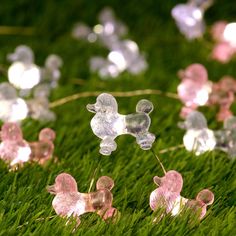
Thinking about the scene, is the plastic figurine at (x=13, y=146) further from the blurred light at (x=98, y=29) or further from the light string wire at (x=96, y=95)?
the blurred light at (x=98, y=29)

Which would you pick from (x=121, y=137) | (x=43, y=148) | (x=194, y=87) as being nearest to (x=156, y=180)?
(x=43, y=148)

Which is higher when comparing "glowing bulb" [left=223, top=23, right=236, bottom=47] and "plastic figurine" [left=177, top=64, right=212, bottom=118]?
"glowing bulb" [left=223, top=23, right=236, bottom=47]

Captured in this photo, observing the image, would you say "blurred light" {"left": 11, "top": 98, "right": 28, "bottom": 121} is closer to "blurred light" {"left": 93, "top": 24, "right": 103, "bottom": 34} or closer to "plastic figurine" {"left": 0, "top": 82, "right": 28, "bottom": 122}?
"plastic figurine" {"left": 0, "top": 82, "right": 28, "bottom": 122}

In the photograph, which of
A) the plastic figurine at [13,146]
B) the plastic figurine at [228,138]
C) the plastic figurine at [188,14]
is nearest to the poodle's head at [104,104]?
the plastic figurine at [13,146]

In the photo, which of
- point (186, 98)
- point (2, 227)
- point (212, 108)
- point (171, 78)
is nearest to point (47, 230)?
point (2, 227)

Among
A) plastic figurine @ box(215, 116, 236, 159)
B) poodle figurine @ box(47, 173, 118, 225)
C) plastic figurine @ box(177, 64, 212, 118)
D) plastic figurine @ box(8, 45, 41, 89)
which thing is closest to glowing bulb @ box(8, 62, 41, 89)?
plastic figurine @ box(8, 45, 41, 89)

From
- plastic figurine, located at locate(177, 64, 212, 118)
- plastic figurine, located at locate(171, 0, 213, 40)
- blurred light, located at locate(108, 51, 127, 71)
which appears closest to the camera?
plastic figurine, located at locate(177, 64, 212, 118)

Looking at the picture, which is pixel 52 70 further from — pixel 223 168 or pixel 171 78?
pixel 223 168
